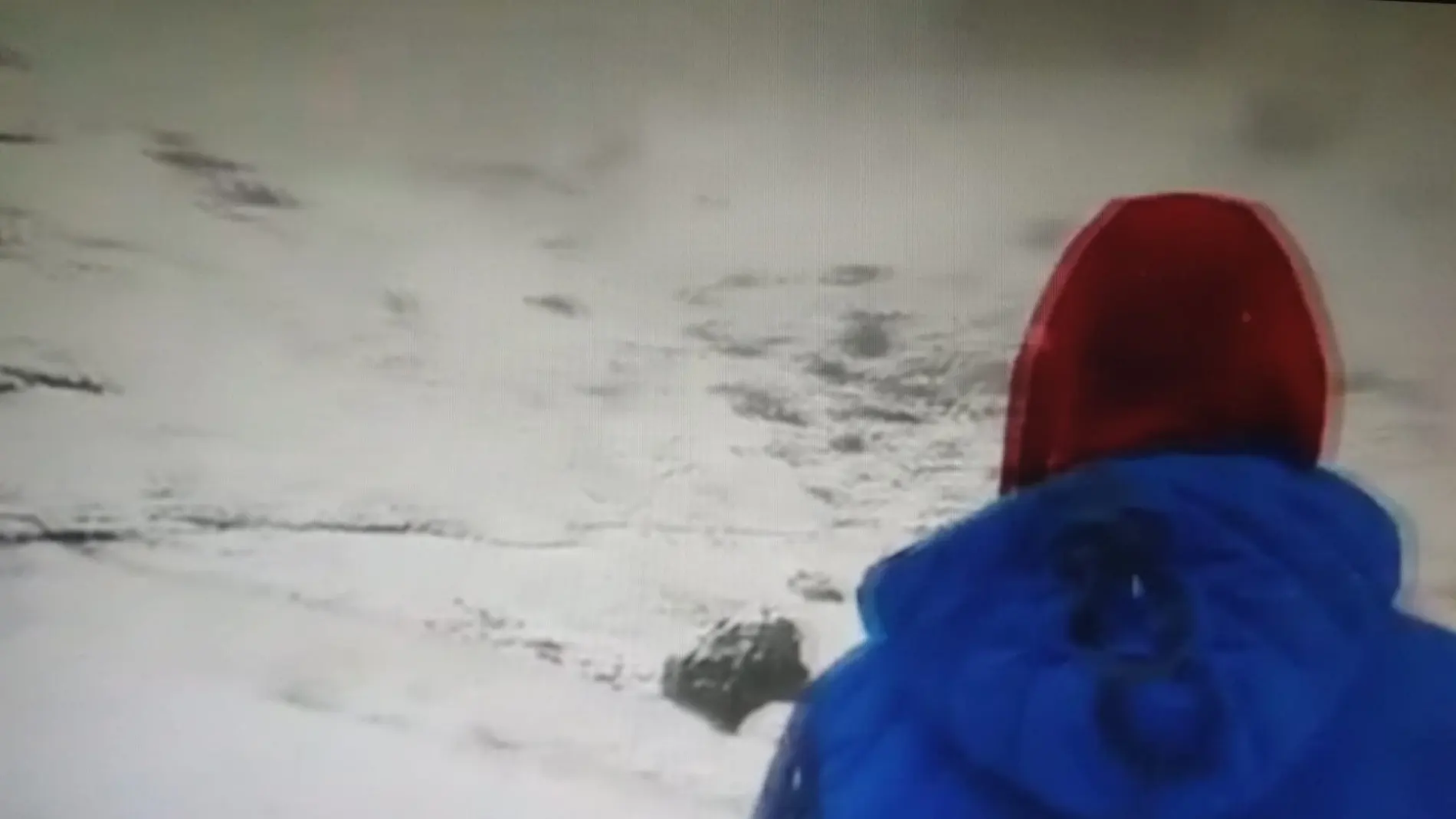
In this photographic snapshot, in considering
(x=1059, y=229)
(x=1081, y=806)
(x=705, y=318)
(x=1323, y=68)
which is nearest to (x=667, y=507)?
(x=705, y=318)

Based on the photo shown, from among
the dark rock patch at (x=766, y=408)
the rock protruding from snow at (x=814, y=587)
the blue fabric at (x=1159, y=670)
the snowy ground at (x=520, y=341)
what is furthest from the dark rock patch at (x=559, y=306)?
the blue fabric at (x=1159, y=670)

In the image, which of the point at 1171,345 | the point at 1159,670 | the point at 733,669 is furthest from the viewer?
the point at 733,669

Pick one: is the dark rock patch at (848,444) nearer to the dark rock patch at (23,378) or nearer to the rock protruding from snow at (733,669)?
the rock protruding from snow at (733,669)

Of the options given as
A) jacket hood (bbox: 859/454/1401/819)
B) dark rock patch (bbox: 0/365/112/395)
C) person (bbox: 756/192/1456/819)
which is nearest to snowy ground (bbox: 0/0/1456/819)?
dark rock patch (bbox: 0/365/112/395)

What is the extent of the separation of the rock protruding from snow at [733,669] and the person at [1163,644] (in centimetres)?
12

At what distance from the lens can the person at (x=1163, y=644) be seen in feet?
2.52

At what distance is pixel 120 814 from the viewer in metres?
1.11

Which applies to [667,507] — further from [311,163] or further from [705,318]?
[311,163]

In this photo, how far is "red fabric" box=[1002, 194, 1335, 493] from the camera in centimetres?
97

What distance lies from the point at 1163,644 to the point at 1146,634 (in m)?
0.01

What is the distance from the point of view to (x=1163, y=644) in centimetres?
79

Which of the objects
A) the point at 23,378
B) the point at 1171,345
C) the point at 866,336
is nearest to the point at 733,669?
the point at 866,336

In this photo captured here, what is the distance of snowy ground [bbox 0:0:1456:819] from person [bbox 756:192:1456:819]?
16 centimetres

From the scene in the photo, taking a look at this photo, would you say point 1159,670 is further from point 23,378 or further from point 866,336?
point 23,378
